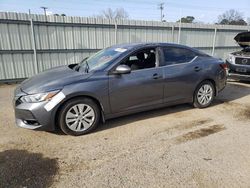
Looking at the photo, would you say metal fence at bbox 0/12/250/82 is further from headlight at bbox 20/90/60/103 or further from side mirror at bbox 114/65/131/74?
side mirror at bbox 114/65/131/74

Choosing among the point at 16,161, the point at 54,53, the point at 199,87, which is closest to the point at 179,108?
the point at 199,87

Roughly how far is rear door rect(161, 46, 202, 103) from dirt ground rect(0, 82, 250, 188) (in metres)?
0.49

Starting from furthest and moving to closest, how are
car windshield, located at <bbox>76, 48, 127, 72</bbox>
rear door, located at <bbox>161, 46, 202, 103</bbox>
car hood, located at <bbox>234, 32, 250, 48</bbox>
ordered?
1. car hood, located at <bbox>234, 32, 250, 48</bbox>
2. rear door, located at <bbox>161, 46, 202, 103</bbox>
3. car windshield, located at <bbox>76, 48, 127, 72</bbox>

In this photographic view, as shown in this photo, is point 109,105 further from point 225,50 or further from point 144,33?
point 225,50

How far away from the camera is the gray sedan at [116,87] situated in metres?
3.43

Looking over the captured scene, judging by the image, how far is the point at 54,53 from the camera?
8.43 m

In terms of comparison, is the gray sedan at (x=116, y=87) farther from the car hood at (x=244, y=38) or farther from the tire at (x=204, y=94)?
the car hood at (x=244, y=38)

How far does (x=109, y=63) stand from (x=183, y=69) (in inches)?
65.9

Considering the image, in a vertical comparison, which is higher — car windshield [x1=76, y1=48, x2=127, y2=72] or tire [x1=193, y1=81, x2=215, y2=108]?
car windshield [x1=76, y1=48, x2=127, y2=72]

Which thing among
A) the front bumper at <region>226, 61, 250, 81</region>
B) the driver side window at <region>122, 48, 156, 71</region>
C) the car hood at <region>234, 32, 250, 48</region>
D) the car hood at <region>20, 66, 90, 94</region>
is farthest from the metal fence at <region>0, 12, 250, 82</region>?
the driver side window at <region>122, 48, 156, 71</region>

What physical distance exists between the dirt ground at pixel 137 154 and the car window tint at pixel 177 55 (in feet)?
3.89

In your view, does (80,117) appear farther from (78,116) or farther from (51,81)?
(51,81)

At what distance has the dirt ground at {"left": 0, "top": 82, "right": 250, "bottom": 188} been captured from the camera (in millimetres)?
2535

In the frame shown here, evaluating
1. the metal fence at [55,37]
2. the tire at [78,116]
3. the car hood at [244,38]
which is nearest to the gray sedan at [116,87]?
the tire at [78,116]
